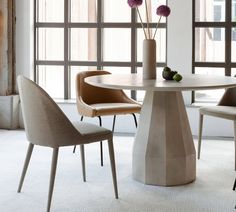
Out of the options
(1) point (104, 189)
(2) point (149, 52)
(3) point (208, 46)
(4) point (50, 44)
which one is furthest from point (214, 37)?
(1) point (104, 189)

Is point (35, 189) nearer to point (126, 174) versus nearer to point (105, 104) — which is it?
point (126, 174)

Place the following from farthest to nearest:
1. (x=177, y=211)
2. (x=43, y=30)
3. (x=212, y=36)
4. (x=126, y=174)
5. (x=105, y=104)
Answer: (x=43, y=30)
(x=212, y=36)
(x=105, y=104)
(x=126, y=174)
(x=177, y=211)

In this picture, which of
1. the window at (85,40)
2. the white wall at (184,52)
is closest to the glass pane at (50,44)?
the window at (85,40)

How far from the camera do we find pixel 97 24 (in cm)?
655

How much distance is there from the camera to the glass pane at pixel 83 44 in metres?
6.62

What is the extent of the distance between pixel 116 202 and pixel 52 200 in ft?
1.49

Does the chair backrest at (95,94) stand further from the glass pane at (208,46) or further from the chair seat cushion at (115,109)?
the glass pane at (208,46)

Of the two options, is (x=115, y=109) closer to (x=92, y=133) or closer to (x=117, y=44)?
(x=92, y=133)

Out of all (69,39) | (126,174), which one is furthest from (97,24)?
(126,174)

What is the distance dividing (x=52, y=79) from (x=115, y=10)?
1.23 m

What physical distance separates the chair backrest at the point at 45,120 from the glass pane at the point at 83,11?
10.6 feet

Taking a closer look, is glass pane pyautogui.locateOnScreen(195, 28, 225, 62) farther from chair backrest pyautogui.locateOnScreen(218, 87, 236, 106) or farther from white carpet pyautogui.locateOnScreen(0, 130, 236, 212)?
white carpet pyautogui.locateOnScreen(0, 130, 236, 212)

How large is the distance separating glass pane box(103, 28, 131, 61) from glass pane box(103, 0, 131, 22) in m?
0.14

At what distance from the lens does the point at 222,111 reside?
4.54 m
